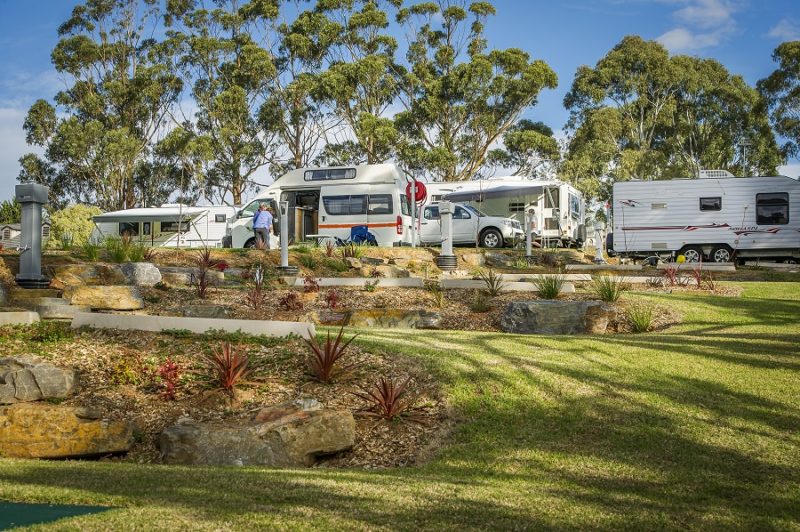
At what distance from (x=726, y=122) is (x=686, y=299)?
125 ft

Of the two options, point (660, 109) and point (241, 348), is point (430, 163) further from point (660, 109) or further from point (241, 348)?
point (241, 348)

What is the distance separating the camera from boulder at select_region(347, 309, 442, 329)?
34.2 ft

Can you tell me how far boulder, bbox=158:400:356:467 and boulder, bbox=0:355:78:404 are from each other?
1.16 metres

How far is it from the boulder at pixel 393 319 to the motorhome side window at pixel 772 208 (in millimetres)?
16227

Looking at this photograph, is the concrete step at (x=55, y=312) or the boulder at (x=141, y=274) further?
the boulder at (x=141, y=274)

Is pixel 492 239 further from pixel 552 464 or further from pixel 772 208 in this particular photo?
pixel 552 464

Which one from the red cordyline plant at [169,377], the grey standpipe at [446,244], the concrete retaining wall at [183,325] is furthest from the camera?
the grey standpipe at [446,244]

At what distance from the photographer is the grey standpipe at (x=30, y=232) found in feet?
31.1

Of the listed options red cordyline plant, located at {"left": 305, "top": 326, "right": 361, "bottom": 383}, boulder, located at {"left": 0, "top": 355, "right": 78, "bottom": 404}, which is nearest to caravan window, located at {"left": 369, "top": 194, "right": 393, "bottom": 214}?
red cordyline plant, located at {"left": 305, "top": 326, "right": 361, "bottom": 383}

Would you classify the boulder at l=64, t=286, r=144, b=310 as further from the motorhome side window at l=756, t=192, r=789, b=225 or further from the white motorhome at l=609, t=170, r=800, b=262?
the motorhome side window at l=756, t=192, r=789, b=225

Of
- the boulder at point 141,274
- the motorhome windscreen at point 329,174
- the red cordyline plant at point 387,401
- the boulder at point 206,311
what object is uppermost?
the motorhome windscreen at point 329,174

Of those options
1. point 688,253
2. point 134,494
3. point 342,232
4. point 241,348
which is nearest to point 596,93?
point 688,253

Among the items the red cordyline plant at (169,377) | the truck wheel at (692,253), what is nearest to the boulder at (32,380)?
the red cordyline plant at (169,377)

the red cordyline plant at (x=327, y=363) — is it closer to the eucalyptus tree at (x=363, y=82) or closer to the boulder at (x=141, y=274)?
the boulder at (x=141, y=274)
